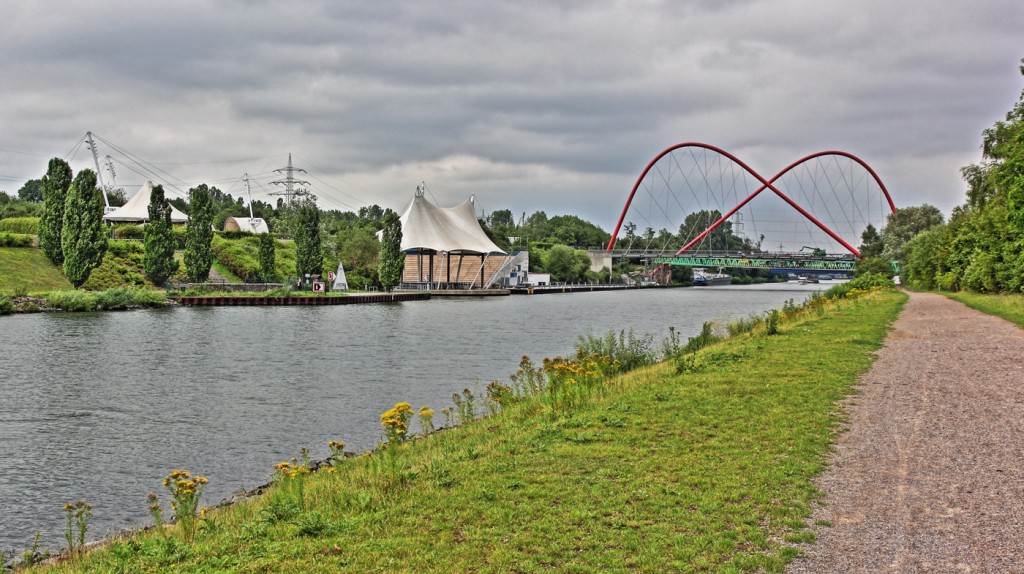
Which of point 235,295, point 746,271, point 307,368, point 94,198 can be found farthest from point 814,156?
point 307,368

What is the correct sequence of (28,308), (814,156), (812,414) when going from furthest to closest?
1. (814,156)
2. (28,308)
3. (812,414)

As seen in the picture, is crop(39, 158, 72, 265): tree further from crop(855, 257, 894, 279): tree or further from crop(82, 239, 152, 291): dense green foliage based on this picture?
crop(855, 257, 894, 279): tree

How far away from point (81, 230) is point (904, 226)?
276 feet

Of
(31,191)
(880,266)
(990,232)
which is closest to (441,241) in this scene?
(880,266)

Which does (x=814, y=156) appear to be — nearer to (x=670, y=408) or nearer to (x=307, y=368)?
(x=307, y=368)

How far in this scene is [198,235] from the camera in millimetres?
60531

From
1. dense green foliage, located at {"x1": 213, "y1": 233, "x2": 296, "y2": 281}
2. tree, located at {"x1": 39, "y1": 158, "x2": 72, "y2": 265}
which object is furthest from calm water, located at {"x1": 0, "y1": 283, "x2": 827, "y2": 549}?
dense green foliage, located at {"x1": 213, "y1": 233, "x2": 296, "y2": 281}

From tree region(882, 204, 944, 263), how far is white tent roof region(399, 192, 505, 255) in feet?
152

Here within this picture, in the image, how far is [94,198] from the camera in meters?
51.8

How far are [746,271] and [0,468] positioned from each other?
19747 cm

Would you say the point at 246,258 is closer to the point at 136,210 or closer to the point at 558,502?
the point at 136,210

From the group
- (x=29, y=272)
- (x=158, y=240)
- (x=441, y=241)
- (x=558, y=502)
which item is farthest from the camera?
(x=441, y=241)

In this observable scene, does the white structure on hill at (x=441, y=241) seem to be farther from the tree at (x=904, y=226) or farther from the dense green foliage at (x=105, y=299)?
the tree at (x=904, y=226)

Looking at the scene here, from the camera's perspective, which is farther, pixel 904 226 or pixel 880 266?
pixel 904 226
